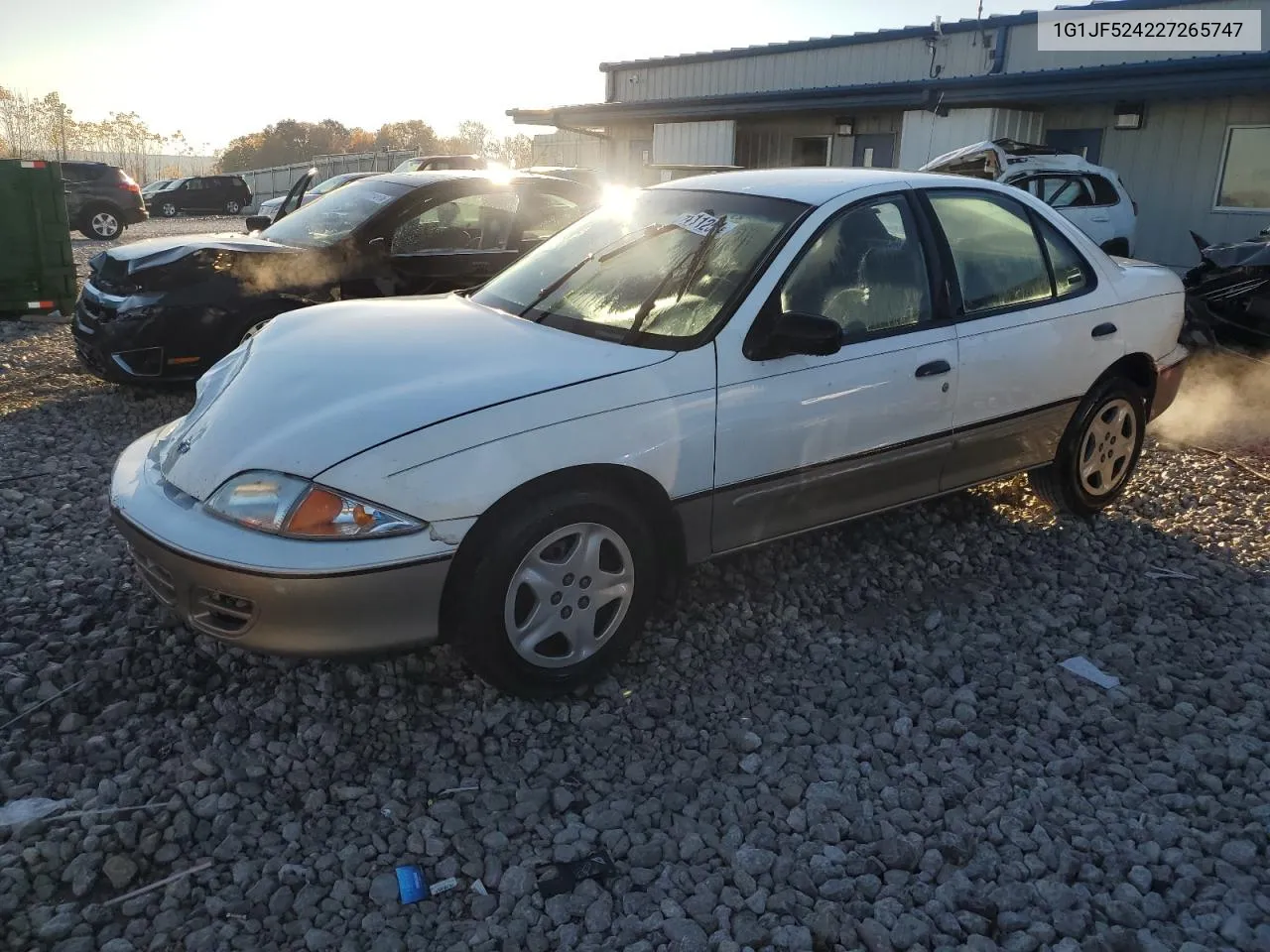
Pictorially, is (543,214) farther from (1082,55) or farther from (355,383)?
(1082,55)

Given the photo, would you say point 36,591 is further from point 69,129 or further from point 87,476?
point 69,129

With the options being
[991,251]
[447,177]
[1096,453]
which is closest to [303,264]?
[447,177]

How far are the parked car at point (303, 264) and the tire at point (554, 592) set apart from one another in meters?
3.31

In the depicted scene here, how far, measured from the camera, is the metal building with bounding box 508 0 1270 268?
12.9m

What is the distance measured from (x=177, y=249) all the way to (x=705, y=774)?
507 cm

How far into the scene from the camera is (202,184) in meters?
31.0

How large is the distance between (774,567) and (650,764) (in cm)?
148

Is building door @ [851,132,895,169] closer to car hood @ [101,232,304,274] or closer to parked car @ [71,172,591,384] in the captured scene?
parked car @ [71,172,591,384]

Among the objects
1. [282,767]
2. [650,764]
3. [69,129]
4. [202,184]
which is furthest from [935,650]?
[69,129]

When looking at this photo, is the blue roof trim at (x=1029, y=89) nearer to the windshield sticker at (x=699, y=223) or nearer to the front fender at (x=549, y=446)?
the windshield sticker at (x=699, y=223)

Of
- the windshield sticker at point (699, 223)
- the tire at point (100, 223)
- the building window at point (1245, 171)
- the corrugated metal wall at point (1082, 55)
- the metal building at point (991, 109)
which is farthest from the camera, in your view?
the tire at point (100, 223)

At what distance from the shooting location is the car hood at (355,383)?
9.58 feet

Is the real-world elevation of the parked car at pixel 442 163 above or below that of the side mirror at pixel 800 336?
above

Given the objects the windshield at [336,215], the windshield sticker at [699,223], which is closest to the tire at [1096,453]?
the windshield sticker at [699,223]
